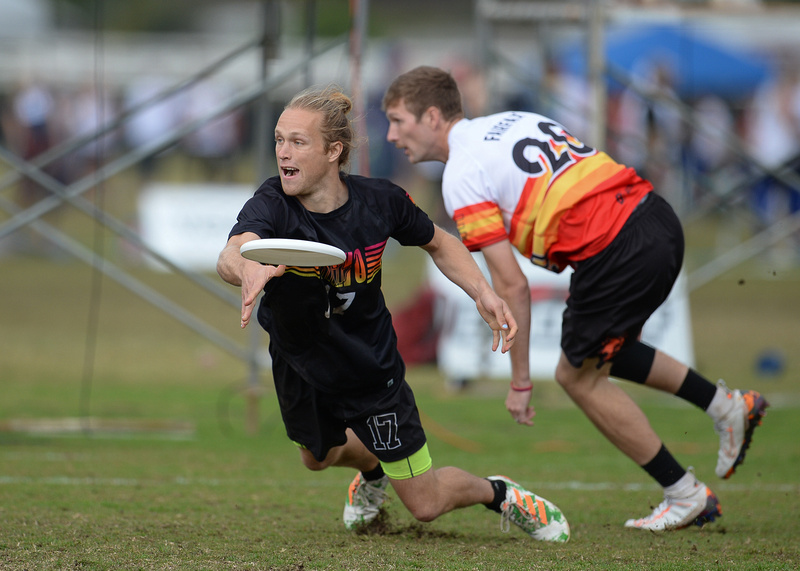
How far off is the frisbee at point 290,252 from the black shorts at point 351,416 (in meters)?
0.78

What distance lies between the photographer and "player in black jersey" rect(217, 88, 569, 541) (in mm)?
3678

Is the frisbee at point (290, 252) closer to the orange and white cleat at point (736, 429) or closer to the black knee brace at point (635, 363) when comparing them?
the black knee brace at point (635, 363)

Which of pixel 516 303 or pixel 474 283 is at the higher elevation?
pixel 474 283

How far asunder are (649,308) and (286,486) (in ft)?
6.84

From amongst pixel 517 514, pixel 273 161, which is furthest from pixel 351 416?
pixel 273 161

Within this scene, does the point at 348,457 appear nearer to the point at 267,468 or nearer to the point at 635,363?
the point at 635,363

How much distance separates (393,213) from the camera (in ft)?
12.7

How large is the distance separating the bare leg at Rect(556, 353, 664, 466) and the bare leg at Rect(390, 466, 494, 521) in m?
0.73

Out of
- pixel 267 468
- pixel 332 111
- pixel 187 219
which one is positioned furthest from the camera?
pixel 187 219

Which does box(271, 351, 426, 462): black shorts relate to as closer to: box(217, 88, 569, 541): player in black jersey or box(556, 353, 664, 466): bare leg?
box(217, 88, 569, 541): player in black jersey

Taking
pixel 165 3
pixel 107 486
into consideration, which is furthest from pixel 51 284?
pixel 165 3

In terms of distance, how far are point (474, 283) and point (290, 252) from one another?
3.27 ft

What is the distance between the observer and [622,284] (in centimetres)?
437

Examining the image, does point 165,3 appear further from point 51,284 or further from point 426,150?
point 426,150
